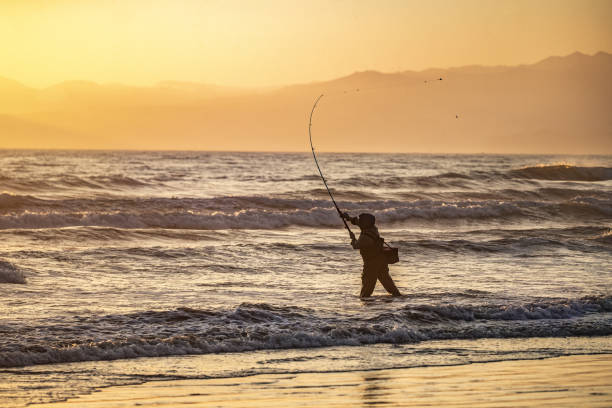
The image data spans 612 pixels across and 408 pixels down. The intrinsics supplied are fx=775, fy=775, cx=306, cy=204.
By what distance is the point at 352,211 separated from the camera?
2956 cm

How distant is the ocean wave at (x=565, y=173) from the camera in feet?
173

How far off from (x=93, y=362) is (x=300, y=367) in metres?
2.01

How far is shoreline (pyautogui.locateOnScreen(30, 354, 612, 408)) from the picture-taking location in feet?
19.9

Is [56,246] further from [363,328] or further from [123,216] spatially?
[363,328]

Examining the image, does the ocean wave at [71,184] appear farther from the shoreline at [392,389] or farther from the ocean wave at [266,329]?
the shoreline at [392,389]

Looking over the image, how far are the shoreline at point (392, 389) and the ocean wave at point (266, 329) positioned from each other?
4.17 ft

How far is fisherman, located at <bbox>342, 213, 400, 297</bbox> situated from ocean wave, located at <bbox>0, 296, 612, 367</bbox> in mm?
990

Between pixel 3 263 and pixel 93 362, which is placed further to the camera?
pixel 3 263

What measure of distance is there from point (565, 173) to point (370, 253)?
1850 inches

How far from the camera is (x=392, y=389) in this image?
6438mm

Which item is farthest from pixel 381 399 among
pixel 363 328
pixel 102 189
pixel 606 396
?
pixel 102 189

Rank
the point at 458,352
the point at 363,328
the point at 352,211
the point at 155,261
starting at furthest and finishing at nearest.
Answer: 1. the point at 352,211
2. the point at 155,261
3. the point at 363,328
4. the point at 458,352

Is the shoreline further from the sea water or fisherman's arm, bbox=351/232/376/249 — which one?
fisherman's arm, bbox=351/232/376/249

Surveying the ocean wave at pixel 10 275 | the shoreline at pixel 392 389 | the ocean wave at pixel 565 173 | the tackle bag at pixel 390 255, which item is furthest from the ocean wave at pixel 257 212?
the ocean wave at pixel 565 173
